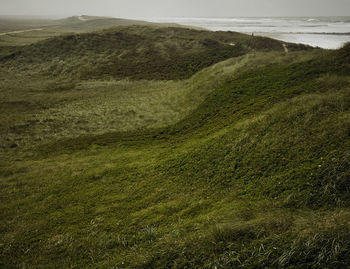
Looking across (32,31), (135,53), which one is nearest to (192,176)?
(135,53)

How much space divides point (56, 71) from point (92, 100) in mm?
23619

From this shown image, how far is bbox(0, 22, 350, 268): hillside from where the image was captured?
6.88 metres

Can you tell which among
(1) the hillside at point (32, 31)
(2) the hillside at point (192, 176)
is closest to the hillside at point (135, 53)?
(2) the hillside at point (192, 176)

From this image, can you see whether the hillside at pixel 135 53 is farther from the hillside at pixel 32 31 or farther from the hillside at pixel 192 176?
the hillside at pixel 32 31

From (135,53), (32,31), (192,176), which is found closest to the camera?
(192,176)

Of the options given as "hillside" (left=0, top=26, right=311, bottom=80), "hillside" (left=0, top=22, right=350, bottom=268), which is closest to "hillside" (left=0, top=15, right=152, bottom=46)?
"hillside" (left=0, top=26, right=311, bottom=80)

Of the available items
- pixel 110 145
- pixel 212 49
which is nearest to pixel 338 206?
pixel 110 145

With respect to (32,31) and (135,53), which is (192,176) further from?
(32,31)

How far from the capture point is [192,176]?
13102 millimetres

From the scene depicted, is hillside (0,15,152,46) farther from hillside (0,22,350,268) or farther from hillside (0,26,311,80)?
hillside (0,22,350,268)

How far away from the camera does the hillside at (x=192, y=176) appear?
688cm

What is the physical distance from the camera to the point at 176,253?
7008 millimetres

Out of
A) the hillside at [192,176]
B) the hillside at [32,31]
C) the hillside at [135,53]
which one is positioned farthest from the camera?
the hillside at [32,31]

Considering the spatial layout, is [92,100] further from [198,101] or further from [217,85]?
[217,85]
